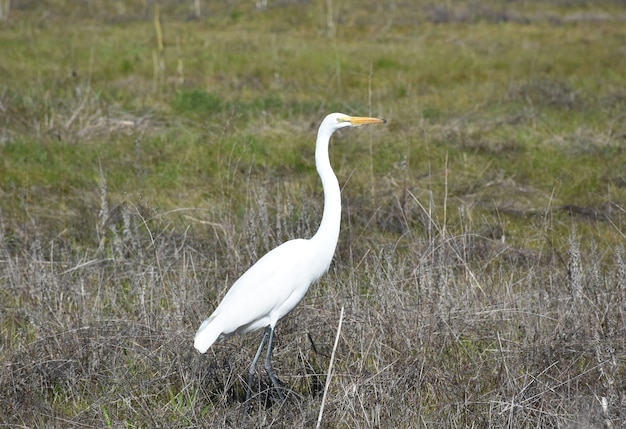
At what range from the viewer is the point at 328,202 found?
132 inches

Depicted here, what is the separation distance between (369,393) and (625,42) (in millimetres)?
14468

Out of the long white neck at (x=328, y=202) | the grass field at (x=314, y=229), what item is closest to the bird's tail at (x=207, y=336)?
the grass field at (x=314, y=229)

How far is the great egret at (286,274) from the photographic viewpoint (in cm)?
333

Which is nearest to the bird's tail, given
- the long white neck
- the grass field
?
the grass field

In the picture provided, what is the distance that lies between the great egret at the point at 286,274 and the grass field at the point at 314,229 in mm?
234

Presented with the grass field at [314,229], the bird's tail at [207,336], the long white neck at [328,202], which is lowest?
the grass field at [314,229]

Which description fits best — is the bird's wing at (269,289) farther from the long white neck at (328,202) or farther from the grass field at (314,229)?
the grass field at (314,229)

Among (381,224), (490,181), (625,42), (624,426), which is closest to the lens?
(624,426)

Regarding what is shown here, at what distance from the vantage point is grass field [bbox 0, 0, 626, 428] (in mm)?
3438

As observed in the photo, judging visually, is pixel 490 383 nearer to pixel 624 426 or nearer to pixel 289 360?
pixel 624 426

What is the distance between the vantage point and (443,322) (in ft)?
12.0

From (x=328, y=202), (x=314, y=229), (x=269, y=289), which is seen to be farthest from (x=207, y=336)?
(x=314, y=229)

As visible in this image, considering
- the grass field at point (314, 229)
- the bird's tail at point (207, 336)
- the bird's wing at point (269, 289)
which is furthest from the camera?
the grass field at point (314, 229)

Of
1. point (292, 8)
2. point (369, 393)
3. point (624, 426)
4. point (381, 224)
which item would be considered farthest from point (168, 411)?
point (292, 8)
